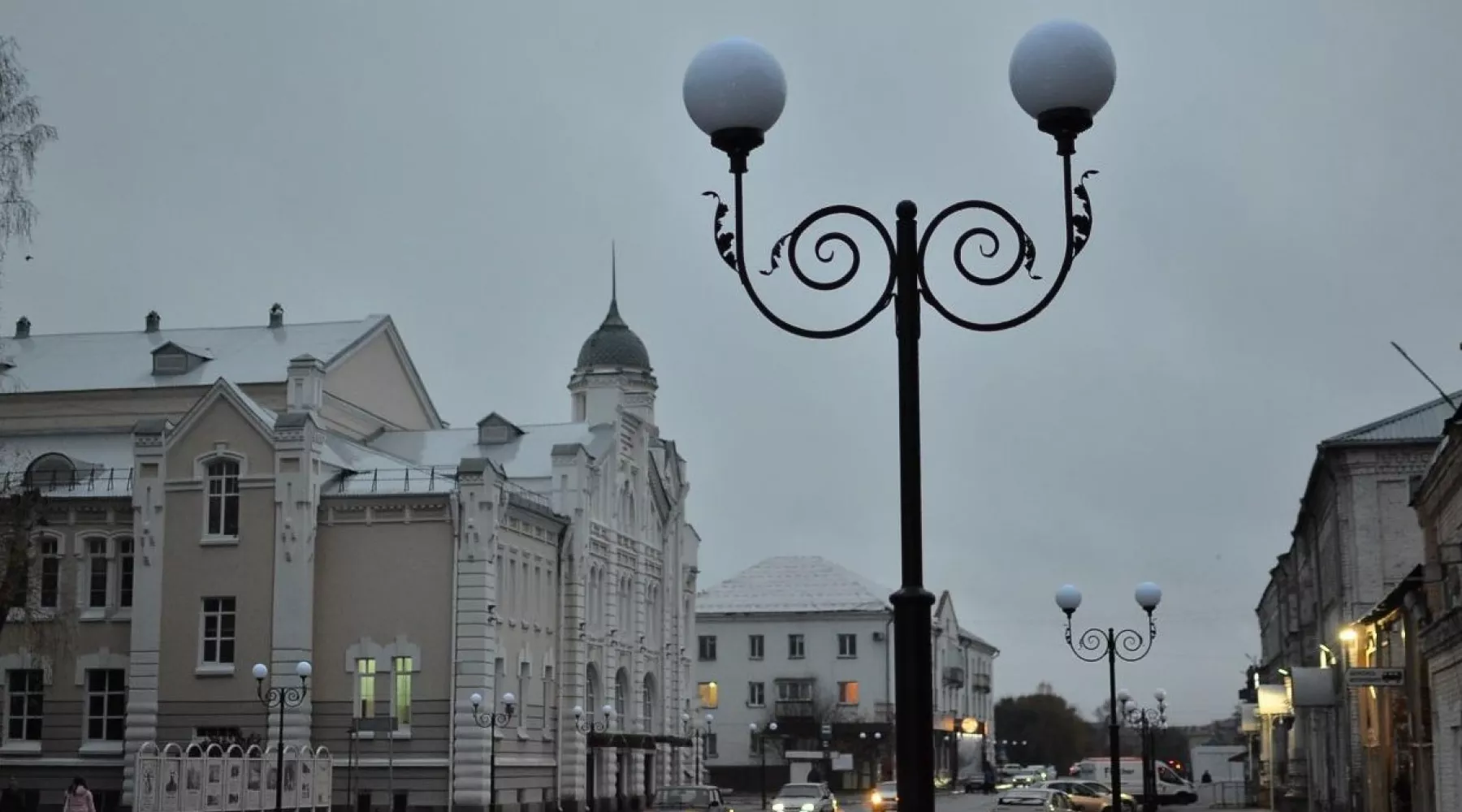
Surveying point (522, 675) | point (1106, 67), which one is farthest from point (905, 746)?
point (522, 675)

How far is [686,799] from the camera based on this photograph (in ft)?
180

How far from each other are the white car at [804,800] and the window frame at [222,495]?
59.1 feet

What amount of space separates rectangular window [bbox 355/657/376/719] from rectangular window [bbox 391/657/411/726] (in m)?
0.62

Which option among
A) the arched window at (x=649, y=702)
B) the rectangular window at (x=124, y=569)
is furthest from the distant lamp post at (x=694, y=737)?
the rectangular window at (x=124, y=569)

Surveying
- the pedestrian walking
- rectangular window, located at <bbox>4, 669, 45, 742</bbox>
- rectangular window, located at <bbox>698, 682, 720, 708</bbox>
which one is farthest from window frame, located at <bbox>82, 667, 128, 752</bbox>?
rectangular window, located at <bbox>698, 682, 720, 708</bbox>

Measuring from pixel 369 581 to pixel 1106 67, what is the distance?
48.2 metres

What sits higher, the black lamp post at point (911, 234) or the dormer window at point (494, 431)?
the dormer window at point (494, 431)

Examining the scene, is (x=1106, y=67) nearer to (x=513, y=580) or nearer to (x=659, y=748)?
(x=513, y=580)

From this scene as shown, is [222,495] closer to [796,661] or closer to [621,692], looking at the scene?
[621,692]

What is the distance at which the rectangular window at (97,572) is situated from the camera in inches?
2301

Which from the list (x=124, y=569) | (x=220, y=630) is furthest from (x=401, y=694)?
(x=124, y=569)

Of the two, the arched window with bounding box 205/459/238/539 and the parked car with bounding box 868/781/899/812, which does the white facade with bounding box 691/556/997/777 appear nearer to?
the parked car with bounding box 868/781/899/812

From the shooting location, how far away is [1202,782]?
120m

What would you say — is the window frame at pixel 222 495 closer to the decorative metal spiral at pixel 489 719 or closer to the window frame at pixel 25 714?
the window frame at pixel 25 714
